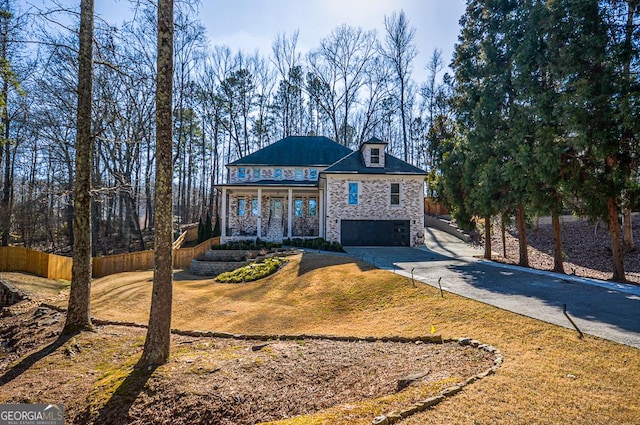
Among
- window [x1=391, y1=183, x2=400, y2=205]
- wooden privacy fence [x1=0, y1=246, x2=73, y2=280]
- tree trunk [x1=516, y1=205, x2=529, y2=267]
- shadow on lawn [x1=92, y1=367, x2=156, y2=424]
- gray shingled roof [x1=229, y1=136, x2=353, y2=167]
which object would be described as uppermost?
gray shingled roof [x1=229, y1=136, x2=353, y2=167]

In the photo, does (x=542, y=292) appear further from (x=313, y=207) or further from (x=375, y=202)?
(x=313, y=207)

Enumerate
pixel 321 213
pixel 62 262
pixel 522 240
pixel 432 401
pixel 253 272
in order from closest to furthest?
1. pixel 432 401
2. pixel 253 272
3. pixel 522 240
4. pixel 62 262
5. pixel 321 213

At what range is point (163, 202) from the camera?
207 inches

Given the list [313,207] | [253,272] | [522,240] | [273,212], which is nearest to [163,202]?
[253,272]

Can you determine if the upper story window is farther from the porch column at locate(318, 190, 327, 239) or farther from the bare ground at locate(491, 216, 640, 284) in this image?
the bare ground at locate(491, 216, 640, 284)

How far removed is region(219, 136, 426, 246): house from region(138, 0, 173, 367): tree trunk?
14577 mm

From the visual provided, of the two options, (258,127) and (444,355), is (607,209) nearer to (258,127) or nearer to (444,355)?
(444,355)

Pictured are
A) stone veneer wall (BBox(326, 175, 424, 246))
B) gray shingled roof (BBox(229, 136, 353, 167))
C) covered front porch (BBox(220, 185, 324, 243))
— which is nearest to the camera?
stone veneer wall (BBox(326, 175, 424, 246))

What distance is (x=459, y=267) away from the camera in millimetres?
13375

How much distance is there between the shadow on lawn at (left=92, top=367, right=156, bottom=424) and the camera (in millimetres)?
3990

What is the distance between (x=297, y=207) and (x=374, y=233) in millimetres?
6010

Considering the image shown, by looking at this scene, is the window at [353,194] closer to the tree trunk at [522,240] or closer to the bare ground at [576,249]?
the bare ground at [576,249]

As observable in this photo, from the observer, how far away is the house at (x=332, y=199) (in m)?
20.0

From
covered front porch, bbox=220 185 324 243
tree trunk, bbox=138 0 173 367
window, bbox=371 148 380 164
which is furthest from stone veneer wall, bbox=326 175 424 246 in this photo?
tree trunk, bbox=138 0 173 367
